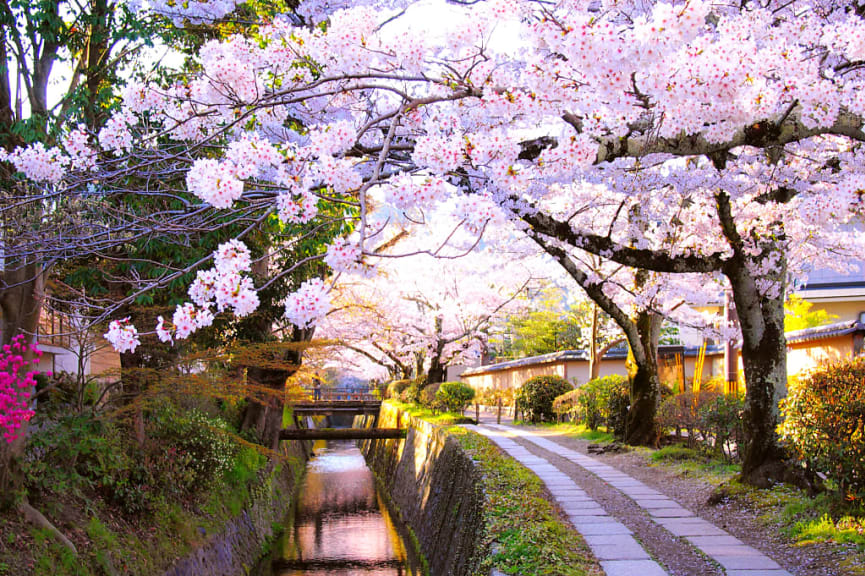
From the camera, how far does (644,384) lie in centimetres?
1301

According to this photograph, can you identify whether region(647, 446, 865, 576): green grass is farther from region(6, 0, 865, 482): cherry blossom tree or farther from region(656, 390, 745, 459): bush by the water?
region(656, 390, 745, 459): bush by the water

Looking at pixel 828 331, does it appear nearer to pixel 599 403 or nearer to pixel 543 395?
pixel 599 403

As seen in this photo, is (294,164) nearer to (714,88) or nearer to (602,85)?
(602,85)

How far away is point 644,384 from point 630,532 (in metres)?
6.40

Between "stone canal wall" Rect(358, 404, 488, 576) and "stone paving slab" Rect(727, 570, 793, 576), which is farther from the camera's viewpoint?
"stone canal wall" Rect(358, 404, 488, 576)

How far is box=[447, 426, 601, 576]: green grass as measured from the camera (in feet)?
17.6

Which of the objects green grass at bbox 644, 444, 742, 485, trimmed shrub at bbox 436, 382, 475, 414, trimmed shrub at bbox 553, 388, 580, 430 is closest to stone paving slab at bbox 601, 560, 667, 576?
green grass at bbox 644, 444, 742, 485

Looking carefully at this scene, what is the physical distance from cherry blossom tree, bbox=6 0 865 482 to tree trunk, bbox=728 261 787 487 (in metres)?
0.02

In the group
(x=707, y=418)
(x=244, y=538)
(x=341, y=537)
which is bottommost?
(x=341, y=537)

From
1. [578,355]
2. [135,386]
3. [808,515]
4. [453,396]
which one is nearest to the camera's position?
[808,515]

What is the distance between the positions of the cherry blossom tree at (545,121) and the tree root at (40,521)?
3196 millimetres

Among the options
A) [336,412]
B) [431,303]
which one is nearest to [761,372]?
[431,303]

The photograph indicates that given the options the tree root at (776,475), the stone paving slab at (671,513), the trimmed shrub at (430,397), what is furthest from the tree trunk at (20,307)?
the trimmed shrub at (430,397)

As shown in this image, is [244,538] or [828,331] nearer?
[244,538]
